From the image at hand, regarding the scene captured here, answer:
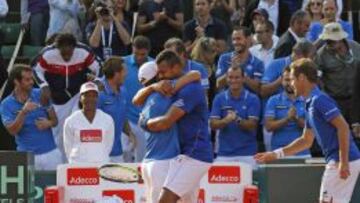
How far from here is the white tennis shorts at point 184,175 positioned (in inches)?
439

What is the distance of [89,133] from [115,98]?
928mm

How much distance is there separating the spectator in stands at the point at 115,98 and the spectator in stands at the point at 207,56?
3.91 ft

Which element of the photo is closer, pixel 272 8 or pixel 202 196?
pixel 202 196

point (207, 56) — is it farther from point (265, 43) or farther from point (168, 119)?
point (168, 119)

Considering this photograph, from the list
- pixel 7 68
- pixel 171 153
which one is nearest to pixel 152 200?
pixel 171 153

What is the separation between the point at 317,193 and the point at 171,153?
225 cm

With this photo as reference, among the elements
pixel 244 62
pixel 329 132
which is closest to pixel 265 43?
pixel 244 62

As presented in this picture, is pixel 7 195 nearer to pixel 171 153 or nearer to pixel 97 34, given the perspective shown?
pixel 171 153

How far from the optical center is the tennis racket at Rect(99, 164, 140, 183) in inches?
510

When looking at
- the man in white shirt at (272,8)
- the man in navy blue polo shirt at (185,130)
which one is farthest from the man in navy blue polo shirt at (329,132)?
the man in white shirt at (272,8)

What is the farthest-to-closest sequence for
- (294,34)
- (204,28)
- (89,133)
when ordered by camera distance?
(204,28)
(294,34)
(89,133)

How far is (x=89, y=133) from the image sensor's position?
13406 mm

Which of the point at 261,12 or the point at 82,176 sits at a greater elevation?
the point at 261,12

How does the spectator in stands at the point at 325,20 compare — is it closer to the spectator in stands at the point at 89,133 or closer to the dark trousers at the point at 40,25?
the spectator in stands at the point at 89,133
